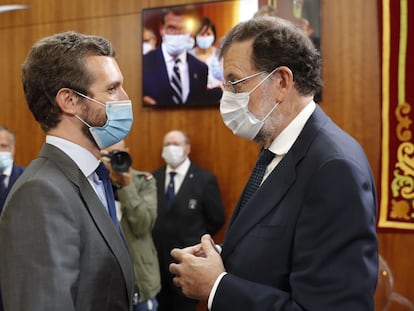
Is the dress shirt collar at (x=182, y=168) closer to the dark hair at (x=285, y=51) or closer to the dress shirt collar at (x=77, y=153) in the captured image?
the dress shirt collar at (x=77, y=153)

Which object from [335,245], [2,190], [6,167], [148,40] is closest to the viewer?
[335,245]

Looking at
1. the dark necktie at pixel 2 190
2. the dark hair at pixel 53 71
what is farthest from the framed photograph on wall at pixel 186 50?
the dark hair at pixel 53 71

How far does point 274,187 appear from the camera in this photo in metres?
1.32

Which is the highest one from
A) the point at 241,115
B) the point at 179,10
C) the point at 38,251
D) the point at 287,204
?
the point at 179,10

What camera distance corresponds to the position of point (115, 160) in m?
2.83

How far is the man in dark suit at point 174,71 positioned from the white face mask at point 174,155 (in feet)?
1.61

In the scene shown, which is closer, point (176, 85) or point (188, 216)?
point (188, 216)

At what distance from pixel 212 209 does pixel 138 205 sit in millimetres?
1037

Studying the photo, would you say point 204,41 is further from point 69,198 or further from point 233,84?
point 69,198

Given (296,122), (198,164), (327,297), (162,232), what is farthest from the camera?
(198,164)

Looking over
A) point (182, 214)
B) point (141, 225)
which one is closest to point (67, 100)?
point (141, 225)

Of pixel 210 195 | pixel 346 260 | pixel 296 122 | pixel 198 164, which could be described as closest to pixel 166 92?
pixel 198 164

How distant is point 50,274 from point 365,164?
852 millimetres

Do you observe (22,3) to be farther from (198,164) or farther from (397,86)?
(397,86)
